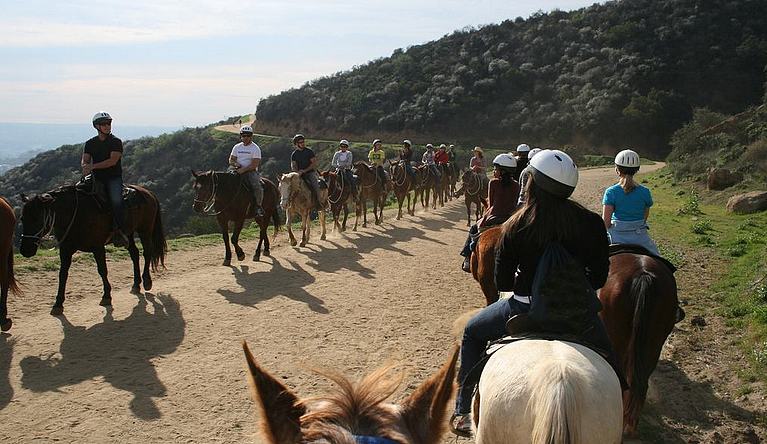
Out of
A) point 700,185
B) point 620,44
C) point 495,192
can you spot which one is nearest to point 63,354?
point 495,192

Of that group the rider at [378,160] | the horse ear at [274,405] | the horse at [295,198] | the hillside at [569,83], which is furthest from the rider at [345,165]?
the hillside at [569,83]

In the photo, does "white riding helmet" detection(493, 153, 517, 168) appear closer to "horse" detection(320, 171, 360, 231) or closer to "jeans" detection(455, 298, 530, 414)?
"jeans" detection(455, 298, 530, 414)

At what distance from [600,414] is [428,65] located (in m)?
66.0

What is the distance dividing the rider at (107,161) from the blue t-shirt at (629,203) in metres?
7.14

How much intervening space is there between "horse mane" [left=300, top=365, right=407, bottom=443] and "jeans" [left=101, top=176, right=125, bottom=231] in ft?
27.4

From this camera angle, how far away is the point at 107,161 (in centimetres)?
891

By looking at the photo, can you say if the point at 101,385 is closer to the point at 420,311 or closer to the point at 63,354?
the point at 63,354

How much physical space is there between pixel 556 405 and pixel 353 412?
117 centimetres

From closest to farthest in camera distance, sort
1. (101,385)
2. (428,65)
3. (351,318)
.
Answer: (101,385)
(351,318)
(428,65)

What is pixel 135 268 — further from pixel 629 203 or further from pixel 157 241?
pixel 629 203

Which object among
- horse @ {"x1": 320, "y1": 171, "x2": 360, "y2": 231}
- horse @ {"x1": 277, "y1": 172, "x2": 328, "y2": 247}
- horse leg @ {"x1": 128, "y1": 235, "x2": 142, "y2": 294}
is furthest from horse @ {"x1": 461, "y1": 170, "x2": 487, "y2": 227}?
horse leg @ {"x1": 128, "y1": 235, "x2": 142, "y2": 294}

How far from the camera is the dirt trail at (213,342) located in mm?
5520

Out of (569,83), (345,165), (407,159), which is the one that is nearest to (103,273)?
(345,165)

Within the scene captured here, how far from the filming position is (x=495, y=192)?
7.95m
